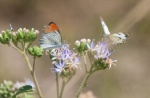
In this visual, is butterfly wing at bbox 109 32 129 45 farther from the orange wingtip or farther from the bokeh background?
the bokeh background

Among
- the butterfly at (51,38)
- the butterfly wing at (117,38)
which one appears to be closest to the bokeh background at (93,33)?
the butterfly wing at (117,38)

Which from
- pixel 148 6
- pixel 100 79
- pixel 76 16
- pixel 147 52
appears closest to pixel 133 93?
pixel 100 79

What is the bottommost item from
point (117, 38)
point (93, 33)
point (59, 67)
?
point (59, 67)

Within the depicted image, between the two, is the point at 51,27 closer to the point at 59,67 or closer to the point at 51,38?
the point at 51,38

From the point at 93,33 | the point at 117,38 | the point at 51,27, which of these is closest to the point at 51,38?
the point at 51,27

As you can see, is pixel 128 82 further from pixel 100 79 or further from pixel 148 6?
pixel 148 6

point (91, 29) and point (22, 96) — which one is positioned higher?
point (91, 29)

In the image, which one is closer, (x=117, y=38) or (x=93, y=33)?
(x=117, y=38)
